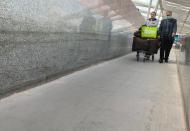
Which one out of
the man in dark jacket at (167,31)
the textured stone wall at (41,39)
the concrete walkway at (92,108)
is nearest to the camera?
the concrete walkway at (92,108)

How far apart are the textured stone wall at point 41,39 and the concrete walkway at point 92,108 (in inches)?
9.8

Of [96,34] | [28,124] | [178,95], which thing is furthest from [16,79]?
[96,34]

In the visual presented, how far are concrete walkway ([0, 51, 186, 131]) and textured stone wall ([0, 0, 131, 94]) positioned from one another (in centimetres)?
25

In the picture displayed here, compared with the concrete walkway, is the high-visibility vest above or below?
above

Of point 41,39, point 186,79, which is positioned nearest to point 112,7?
point 41,39

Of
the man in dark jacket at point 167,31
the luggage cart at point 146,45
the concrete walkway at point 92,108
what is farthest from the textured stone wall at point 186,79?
the man in dark jacket at point 167,31

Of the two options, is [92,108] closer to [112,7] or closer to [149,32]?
[112,7]

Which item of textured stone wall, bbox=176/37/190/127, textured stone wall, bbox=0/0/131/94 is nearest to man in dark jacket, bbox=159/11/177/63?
textured stone wall, bbox=0/0/131/94

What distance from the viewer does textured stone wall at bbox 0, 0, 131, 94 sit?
4316 millimetres

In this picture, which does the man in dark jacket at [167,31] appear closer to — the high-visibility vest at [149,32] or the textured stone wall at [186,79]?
the high-visibility vest at [149,32]

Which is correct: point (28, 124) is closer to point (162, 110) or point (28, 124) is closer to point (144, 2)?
point (162, 110)

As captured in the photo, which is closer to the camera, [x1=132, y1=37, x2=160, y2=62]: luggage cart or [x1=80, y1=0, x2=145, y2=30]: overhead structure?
[x1=80, y1=0, x2=145, y2=30]: overhead structure

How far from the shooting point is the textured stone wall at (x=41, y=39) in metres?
4.32

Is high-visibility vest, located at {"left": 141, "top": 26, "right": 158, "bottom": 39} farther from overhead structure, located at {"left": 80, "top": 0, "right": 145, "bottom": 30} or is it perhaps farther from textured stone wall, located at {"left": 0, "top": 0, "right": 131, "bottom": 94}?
textured stone wall, located at {"left": 0, "top": 0, "right": 131, "bottom": 94}
